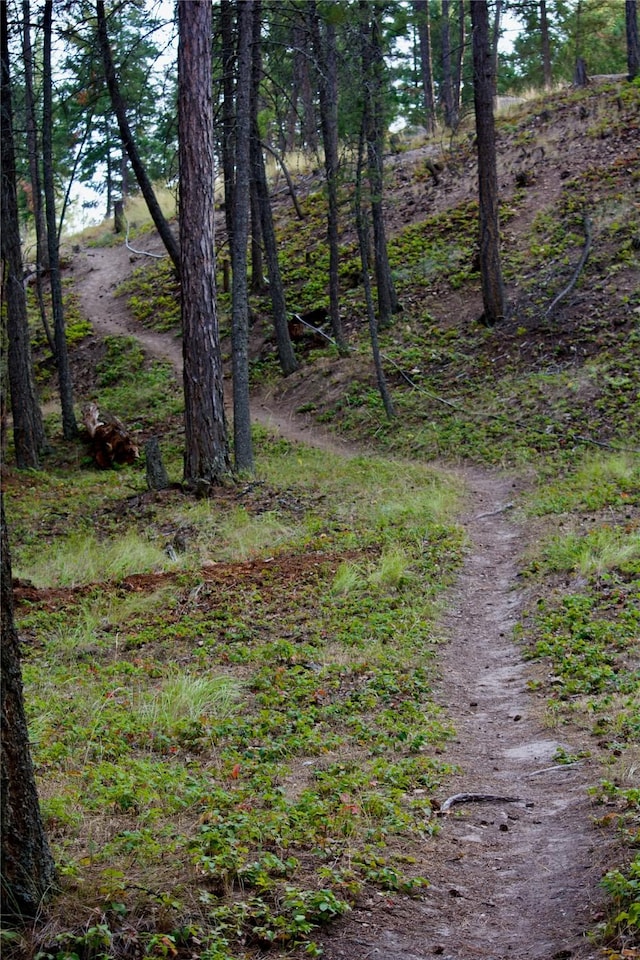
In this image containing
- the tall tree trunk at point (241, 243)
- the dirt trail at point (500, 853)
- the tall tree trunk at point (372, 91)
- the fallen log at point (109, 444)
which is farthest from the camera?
the fallen log at point (109, 444)

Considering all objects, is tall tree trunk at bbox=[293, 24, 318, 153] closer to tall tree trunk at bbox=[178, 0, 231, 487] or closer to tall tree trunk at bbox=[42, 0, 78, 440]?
tall tree trunk at bbox=[42, 0, 78, 440]

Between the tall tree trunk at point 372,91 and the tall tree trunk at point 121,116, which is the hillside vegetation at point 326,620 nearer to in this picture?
the tall tree trunk at point 372,91

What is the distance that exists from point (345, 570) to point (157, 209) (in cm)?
1236

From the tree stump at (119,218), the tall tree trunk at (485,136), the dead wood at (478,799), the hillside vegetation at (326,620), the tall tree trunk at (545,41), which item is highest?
the tall tree trunk at (545,41)

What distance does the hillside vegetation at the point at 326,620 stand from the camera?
146 inches

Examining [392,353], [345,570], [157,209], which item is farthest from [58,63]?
[345,570]

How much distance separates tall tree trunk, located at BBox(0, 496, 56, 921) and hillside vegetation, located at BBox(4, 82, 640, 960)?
120 mm

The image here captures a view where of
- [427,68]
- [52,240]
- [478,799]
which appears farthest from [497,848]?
[427,68]

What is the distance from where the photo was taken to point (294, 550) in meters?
10.6

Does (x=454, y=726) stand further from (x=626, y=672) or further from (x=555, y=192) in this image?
(x=555, y=192)

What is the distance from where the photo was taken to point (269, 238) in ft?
72.1

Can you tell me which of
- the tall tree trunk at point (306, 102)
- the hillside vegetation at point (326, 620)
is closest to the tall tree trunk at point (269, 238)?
the hillside vegetation at point (326, 620)

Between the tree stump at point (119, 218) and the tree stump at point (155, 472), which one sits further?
the tree stump at point (119, 218)

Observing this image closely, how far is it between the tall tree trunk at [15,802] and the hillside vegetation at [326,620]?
0.39ft
